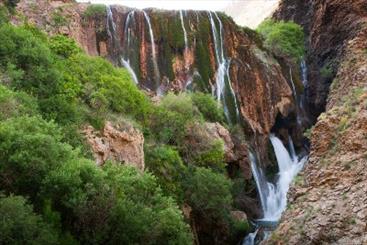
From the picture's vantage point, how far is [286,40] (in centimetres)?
5159

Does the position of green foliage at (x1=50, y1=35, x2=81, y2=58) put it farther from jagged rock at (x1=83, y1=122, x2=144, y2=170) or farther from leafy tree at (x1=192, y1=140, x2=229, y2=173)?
leafy tree at (x1=192, y1=140, x2=229, y2=173)

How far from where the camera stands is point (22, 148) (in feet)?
50.2

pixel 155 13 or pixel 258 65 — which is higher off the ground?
pixel 155 13

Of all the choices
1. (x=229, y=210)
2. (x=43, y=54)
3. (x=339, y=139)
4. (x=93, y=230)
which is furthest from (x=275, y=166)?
(x=93, y=230)

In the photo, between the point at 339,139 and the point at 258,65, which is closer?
the point at 339,139

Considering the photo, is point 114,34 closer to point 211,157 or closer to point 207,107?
point 207,107

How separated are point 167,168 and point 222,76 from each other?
58.8 ft

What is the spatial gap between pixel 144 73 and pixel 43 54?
1684 cm

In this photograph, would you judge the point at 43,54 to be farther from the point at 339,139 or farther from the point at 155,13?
the point at 155,13

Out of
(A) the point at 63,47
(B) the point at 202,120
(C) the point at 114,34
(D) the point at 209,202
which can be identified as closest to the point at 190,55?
(C) the point at 114,34

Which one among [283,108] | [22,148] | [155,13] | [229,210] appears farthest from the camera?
[283,108]

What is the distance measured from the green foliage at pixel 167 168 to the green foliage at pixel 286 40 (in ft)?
87.6

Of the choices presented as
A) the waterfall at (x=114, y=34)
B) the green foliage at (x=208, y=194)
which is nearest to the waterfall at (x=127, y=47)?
the waterfall at (x=114, y=34)

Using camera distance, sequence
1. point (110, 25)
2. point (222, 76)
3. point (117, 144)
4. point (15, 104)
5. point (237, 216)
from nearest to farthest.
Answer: point (15, 104)
point (117, 144)
point (237, 216)
point (110, 25)
point (222, 76)
